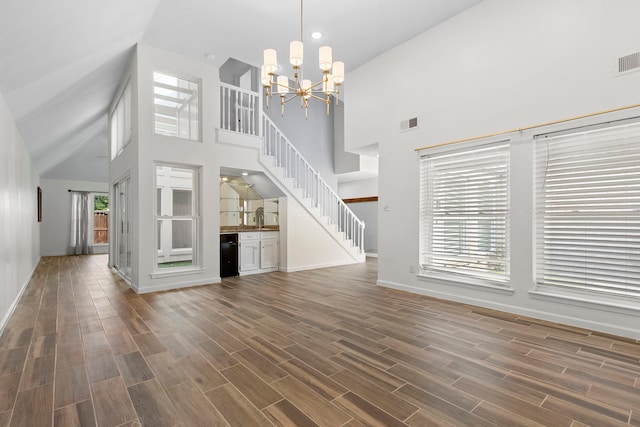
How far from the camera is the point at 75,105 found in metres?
5.60

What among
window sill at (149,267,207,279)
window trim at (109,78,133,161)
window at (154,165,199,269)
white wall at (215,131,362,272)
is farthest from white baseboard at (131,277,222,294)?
window trim at (109,78,133,161)

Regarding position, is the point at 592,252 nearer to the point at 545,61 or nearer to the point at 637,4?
the point at 545,61

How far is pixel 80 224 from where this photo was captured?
35.4 feet

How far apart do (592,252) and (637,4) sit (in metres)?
2.38

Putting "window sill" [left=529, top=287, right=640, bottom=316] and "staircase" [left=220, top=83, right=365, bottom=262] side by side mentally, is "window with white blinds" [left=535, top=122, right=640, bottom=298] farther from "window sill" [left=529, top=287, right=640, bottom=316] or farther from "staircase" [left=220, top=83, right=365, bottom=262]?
"staircase" [left=220, top=83, right=365, bottom=262]

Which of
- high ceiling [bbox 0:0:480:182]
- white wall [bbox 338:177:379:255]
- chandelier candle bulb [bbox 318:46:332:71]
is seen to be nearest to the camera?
high ceiling [bbox 0:0:480:182]

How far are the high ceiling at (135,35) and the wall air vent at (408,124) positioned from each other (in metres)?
1.26

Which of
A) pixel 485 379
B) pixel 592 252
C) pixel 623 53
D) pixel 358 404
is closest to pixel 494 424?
pixel 485 379

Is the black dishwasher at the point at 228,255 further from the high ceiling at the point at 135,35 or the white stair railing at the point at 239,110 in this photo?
the high ceiling at the point at 135,35

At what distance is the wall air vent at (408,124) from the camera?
16.0ft

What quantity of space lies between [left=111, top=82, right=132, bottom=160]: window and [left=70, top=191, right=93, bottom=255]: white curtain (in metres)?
4.92

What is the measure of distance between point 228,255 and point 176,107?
112 inches

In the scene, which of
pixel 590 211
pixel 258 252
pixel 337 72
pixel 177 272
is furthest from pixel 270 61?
pixel 258 252

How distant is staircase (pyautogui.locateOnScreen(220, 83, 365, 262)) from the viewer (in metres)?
6.27
